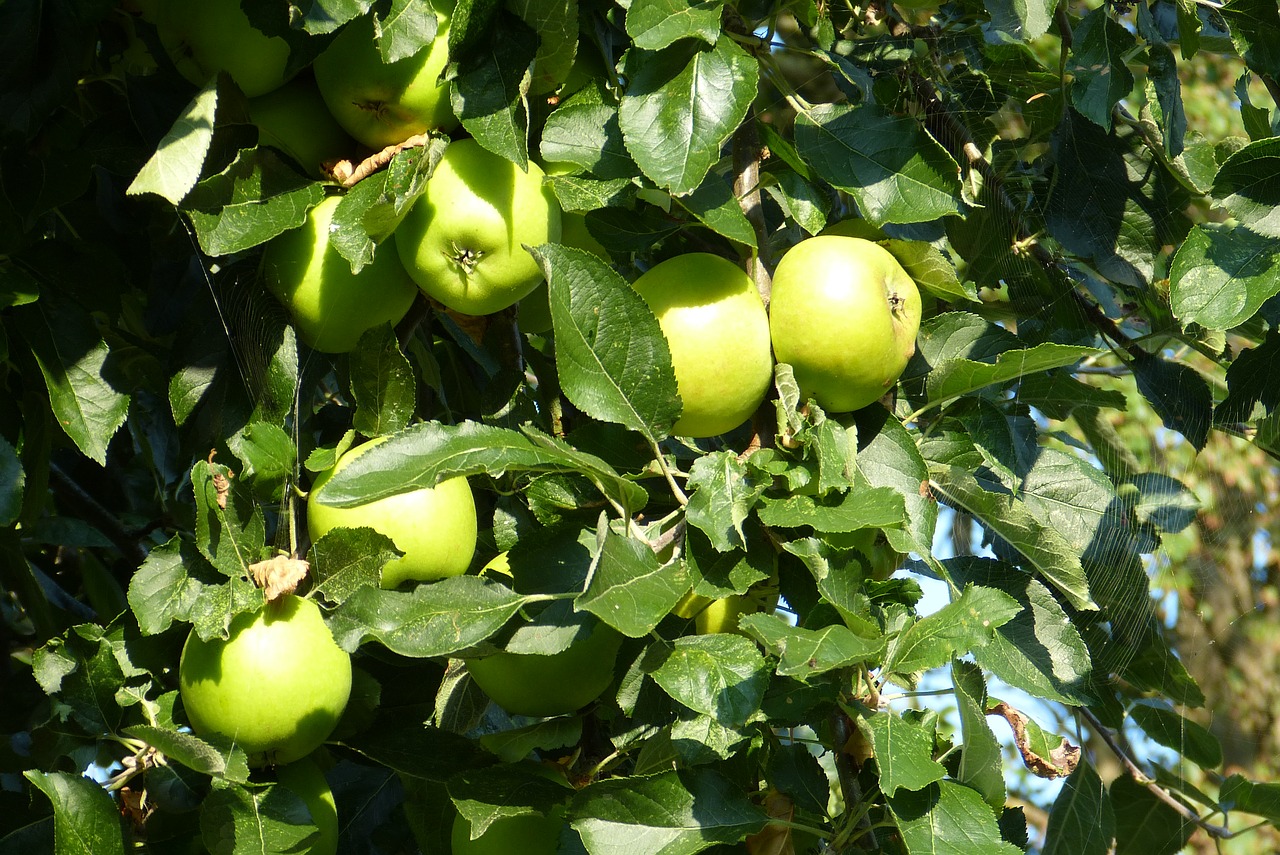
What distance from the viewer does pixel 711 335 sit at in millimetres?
877

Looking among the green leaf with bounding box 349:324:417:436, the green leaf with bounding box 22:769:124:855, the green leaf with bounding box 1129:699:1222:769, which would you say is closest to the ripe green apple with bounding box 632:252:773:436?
the green leaf with bounding box 349:324:417:436

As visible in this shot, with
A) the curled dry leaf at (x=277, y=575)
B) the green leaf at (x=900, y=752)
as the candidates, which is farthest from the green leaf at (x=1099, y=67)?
the curled dry leaf at (x=277, y=575)

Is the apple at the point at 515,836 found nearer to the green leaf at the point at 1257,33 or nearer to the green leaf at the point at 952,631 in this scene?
the green leaf at the point at 952,631

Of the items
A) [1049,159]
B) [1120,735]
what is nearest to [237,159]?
[1049,159]

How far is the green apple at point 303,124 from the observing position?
995mm

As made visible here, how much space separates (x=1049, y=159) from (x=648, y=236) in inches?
25.6

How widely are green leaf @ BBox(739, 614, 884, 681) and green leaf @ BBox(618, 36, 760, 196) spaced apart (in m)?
0.32

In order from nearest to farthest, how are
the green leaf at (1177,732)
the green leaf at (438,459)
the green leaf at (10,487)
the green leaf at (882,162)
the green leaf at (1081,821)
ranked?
the green leaf at (438,459) → the green leaf at (882,162) → the green leaf at (10,487) → the green leaf at (1081,821) → the green leaf at (1177,732)

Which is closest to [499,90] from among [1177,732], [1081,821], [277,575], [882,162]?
[882,162]

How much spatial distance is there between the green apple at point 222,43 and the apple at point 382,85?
0.04 meters

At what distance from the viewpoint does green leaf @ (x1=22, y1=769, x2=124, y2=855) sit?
0.84 metres

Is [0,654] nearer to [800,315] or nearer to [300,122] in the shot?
[300,122]

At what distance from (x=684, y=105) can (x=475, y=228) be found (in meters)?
0.19

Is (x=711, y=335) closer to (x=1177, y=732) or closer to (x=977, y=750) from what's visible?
(x=977, y=750)
